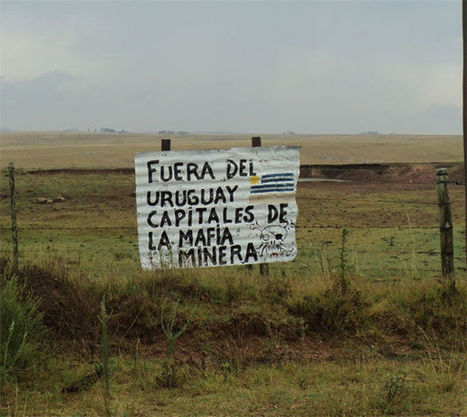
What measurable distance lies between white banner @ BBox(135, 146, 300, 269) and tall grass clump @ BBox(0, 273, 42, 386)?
94.3 inches

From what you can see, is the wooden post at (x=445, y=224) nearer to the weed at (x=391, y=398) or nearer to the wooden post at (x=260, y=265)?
the wooden post at (x=260, y=265)

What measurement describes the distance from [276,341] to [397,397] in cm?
231

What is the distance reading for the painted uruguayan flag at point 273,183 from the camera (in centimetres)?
978

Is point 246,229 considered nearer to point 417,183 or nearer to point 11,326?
point 11,326

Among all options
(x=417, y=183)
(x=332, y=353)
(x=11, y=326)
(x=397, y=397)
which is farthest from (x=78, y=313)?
(x=417, y=183)

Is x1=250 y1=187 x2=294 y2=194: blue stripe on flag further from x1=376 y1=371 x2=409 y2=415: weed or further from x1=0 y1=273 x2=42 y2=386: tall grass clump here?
x1=376 y1=371 x2=409 y2=415: weed

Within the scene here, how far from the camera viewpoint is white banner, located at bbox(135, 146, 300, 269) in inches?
378

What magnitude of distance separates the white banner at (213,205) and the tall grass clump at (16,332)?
7.86ft

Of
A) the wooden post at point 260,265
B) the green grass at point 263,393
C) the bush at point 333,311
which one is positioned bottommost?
the green grass at point 263,393

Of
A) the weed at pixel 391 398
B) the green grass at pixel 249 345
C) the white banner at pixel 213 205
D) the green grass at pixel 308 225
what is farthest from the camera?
the green grass at pixel 308 225

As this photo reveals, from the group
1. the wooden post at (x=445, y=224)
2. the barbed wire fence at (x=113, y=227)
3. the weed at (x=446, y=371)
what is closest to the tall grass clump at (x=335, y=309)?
the weed at (x=446, y=371)

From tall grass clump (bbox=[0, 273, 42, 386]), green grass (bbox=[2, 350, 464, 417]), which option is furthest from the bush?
tall grass clump (bbox=[0, 273, 42, 386])

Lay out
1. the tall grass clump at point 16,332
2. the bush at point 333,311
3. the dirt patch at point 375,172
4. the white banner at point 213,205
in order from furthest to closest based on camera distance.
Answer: the dirt patch at point 375,172 < the white banner at point 213,205 < the bush at point 333,311 < the tall grass clump at point 16,332

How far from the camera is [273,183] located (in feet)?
32.3
